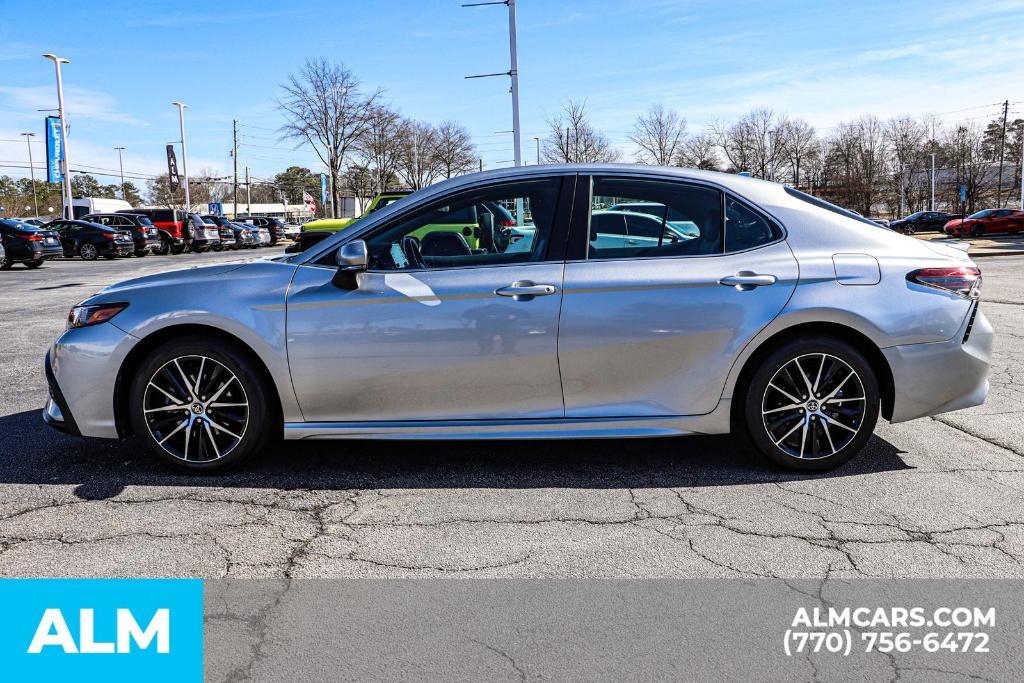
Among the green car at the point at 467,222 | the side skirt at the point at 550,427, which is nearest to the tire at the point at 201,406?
the side skirt at the point at 550,427

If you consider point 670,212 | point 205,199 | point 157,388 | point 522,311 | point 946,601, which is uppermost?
point 205,199

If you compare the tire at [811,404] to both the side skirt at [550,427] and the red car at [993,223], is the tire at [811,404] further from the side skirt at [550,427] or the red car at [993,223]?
the red car at [993,223]

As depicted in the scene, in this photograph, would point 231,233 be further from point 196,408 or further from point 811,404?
point 811,404

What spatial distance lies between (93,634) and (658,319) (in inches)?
111

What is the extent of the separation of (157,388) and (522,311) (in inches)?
77.1

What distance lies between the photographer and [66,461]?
5.03 metres

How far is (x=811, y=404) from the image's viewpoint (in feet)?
15.1

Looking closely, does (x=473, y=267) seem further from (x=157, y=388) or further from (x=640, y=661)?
(x=640, y=661)

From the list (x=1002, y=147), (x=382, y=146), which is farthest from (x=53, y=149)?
(x=1002, y=147)

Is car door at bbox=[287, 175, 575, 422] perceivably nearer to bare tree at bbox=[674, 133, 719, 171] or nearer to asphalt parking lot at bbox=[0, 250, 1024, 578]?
asphalt parking lot at bbox=[0, 250, 1024, 578]

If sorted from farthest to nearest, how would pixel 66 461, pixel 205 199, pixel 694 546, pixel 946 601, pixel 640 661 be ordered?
1. pixel 205 199
2. pixel 66 461
3. pixel 694 546
4. pixel 946 601
5. pixel 640 661

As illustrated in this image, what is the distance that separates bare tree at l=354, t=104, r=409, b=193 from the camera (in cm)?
6503

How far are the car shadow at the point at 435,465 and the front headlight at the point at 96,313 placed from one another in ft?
2.69

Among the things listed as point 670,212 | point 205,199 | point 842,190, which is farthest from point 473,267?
point 205,199
